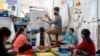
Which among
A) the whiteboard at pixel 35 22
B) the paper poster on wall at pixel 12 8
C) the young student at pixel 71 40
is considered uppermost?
the paper poster on wall at pixel 12 8

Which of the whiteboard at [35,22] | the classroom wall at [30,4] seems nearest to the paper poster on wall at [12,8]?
the classroom wall at [30,4]

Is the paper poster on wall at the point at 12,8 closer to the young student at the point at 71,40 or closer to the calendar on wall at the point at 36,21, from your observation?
the calendar on wall at the point at 36,21

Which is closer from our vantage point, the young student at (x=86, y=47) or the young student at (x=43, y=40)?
the young student at (x=86, y=47)

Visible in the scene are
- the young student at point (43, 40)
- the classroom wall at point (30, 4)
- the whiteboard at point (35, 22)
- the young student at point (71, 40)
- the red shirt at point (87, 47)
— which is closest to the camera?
the red shirt at point (87, 47)

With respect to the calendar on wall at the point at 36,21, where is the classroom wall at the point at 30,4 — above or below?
above

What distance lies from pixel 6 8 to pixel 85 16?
3378 mm

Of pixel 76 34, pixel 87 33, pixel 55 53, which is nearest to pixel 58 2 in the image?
pixel 76 34

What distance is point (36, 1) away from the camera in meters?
8.38

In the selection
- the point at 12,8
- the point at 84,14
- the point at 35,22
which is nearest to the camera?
the point at 84,14

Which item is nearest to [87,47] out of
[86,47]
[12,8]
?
[86,47]

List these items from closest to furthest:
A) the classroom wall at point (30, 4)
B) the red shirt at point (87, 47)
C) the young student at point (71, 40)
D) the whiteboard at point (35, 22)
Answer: the red shirt at point (87, 47)
the young student at point (71, 40)
the whiteboard at point (35, 22)
the classroom wall at point (30, 4)

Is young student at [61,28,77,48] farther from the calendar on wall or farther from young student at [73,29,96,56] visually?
young student at [73,29,96,56]

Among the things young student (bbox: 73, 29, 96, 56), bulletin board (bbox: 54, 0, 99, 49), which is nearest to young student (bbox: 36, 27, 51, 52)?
bulletin board (bbox: 54, 0, 99, 49)

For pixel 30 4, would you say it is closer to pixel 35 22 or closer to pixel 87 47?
Result: pixel 35 22
